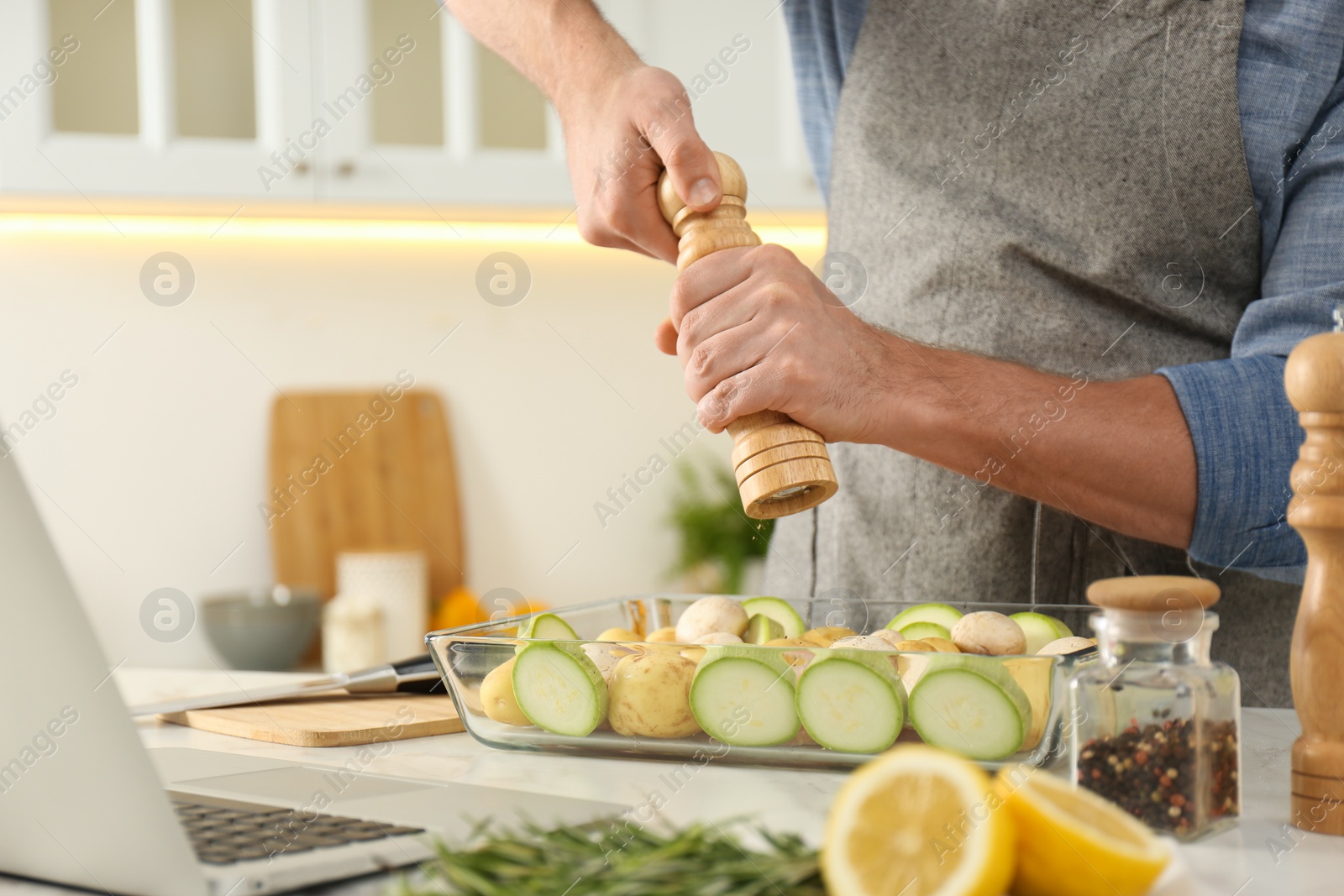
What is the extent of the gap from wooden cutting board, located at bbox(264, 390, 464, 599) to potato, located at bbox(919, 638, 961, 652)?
1.66 meters

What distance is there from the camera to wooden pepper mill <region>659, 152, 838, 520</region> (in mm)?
699

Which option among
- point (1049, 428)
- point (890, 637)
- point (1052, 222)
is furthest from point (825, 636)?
point (1052, 222)

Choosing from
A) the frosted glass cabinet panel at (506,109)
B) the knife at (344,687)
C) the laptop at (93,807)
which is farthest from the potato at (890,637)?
the frosted glass cabinet panel at (506,109)

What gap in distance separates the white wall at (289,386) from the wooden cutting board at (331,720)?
1.42 meters

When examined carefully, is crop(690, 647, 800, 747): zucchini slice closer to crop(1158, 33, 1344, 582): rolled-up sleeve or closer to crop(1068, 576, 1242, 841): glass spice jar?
crop(1068, 576, 1242, 841): glass spice jar

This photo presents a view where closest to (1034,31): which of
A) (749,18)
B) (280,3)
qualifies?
(749,18)

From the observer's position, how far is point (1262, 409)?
819mm

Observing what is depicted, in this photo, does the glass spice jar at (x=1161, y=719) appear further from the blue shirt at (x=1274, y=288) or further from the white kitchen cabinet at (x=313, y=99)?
the white kitchen cabinet at (x=313, y=99)

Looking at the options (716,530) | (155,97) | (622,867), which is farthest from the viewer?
(716,530)

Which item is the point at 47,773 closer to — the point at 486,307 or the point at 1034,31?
the point at 1034,31

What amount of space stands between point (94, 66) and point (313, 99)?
1.12 ft

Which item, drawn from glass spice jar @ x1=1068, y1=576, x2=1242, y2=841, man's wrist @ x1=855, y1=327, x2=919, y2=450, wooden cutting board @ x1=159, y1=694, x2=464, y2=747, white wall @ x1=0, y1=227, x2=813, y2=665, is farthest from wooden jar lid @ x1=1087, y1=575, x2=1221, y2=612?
white wall @ x1=0, y1=227, x2=813, y2=665

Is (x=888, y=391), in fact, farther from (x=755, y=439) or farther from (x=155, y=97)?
(x=155, y=97)

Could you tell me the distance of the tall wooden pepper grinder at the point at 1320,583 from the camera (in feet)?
1.74
